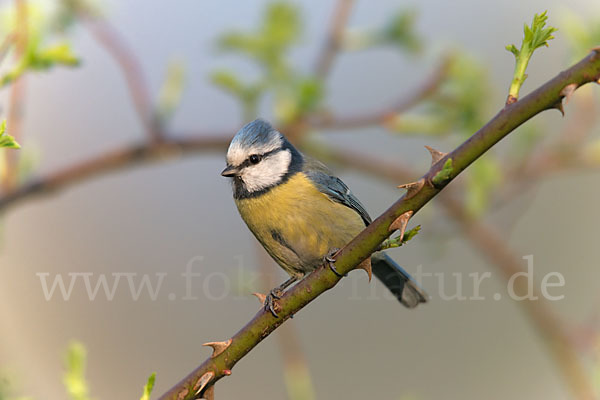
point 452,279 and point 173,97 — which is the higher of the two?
point 173,97

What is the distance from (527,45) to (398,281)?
1.89m

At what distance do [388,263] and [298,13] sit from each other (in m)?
1.30

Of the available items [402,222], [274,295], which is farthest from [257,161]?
[402,222]

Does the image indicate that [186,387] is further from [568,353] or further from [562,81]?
[568,353]

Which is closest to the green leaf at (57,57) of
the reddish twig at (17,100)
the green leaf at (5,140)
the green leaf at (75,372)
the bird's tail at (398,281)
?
the reddish twig at (17,100)

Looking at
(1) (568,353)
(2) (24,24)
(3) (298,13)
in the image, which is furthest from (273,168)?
(1) (568,353)

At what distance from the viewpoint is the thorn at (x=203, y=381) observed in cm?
140

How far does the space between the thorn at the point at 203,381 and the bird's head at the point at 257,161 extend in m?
1.36

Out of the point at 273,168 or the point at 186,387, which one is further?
the point at 273,168

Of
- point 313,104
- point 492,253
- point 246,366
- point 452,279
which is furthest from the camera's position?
point 246,366

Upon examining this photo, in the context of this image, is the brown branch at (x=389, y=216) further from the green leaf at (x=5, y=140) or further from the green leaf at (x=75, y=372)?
the green leaf at (x=5, y=140)

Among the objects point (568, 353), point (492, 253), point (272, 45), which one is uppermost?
point (272, 45)

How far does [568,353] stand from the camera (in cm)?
301

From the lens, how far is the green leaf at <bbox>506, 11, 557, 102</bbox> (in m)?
1.21
